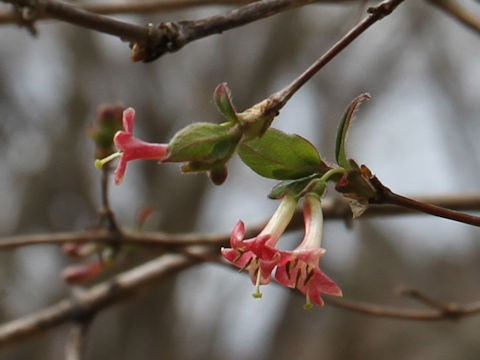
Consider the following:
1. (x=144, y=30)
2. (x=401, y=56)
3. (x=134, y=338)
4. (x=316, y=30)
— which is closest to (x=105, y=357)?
(x=134, y=338)

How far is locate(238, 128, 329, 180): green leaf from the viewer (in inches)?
25.3

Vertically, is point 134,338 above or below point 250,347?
above

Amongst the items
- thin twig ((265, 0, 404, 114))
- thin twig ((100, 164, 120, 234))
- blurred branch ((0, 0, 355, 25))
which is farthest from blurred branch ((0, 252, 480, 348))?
thin twig ((265, 0, 404, 114))

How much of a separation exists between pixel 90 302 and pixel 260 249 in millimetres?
851

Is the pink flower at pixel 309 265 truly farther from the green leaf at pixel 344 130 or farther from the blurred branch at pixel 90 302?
the blurred branch at pixel 90 302

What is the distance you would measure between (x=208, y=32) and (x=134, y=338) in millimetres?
3134

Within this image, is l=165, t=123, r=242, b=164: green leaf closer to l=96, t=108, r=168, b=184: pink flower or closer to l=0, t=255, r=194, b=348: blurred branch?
l=96, t=108, r=168, b=184: pink flower

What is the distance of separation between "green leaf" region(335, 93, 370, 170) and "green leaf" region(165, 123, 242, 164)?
0.10m

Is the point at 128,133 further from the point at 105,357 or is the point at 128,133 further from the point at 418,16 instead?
the point at 418,16

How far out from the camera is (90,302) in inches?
53.6

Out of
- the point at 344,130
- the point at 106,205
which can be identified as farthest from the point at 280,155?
the point at 106,205

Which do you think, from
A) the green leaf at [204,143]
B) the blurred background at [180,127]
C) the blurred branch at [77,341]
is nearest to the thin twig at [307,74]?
the green leaf at [204,143]

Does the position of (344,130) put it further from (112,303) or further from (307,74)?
(112,303)

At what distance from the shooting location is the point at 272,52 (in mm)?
3938
